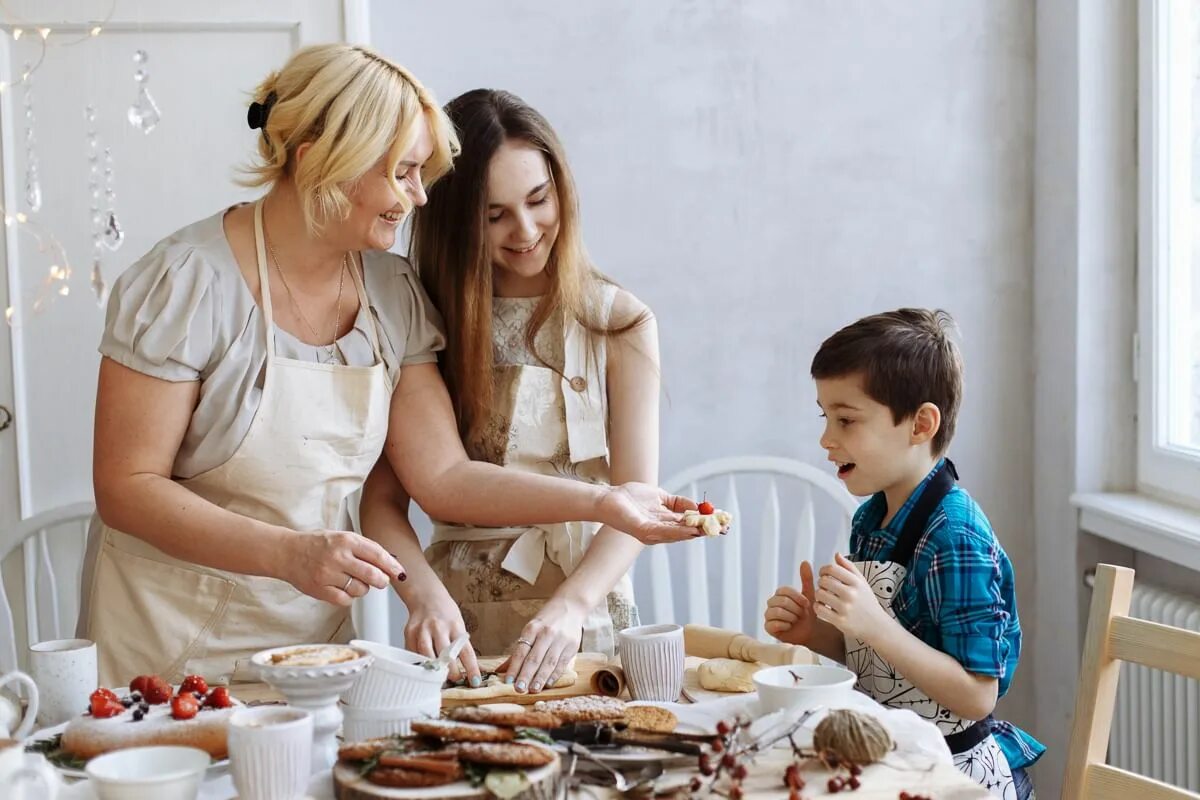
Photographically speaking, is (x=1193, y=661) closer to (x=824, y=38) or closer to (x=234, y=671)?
(x=234, y=671)

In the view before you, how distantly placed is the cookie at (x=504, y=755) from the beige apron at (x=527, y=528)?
85 cm

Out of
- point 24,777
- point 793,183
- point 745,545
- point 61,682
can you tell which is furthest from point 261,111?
point 745,545

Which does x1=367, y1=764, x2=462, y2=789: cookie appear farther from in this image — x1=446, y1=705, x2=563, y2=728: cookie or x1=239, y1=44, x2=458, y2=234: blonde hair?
x1=239, y1=44, x2=458, y2=234: blonde hair

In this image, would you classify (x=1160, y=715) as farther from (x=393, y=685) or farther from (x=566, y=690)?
(x=393, y=685)

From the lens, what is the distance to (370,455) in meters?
1.84

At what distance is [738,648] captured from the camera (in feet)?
5.40

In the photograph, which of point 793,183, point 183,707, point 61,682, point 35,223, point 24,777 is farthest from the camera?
point 793,183

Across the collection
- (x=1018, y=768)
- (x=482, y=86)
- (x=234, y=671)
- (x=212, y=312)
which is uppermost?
(x=482, y=86)

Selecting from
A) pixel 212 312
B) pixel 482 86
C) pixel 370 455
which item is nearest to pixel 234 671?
pixel 370 455

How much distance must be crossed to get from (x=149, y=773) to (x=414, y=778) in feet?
0.77

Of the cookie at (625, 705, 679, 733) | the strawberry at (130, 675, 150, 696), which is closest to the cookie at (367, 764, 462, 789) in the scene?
the cookie at (625, 705, 679, 733)

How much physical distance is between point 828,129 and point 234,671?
1.74 metres

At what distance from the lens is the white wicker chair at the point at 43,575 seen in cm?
243

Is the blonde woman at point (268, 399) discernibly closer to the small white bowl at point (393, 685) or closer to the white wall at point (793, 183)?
the small white bowl at point (393, 685)
